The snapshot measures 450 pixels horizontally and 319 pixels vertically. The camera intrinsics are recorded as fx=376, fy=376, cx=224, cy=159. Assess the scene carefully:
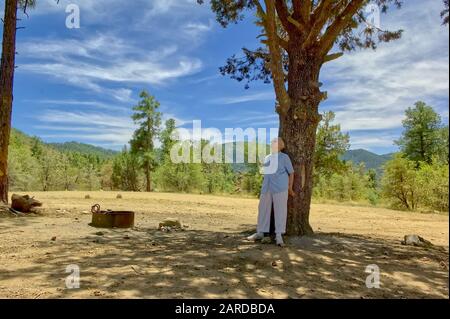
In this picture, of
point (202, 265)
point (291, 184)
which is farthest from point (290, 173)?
point (202, 265)

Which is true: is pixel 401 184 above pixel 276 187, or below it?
below

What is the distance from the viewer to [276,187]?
7613mm

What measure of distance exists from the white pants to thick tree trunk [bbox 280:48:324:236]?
65cm

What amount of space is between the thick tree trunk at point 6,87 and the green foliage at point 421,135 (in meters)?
36.3

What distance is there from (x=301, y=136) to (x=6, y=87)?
9421 mm

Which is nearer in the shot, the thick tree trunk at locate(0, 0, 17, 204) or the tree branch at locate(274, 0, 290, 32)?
the tree branch at locate(274, 0, 290, 32)

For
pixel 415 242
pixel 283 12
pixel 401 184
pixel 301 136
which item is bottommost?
pixel 415 242

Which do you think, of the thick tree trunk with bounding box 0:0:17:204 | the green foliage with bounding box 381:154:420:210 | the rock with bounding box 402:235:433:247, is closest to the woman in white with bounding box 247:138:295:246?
the rock with bounding box 402:235:433:247

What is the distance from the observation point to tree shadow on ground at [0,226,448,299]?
436 centimetres

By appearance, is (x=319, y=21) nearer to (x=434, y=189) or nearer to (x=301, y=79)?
(x=301, y=79)

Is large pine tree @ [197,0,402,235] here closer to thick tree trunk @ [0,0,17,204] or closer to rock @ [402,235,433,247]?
rock @ [402,235,433,247]

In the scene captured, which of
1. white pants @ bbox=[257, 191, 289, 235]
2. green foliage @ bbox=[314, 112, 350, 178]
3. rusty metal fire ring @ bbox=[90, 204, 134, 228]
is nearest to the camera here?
white pants @ bbox=[257, 191, 289, 235]

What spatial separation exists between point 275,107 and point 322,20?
2.13 m
